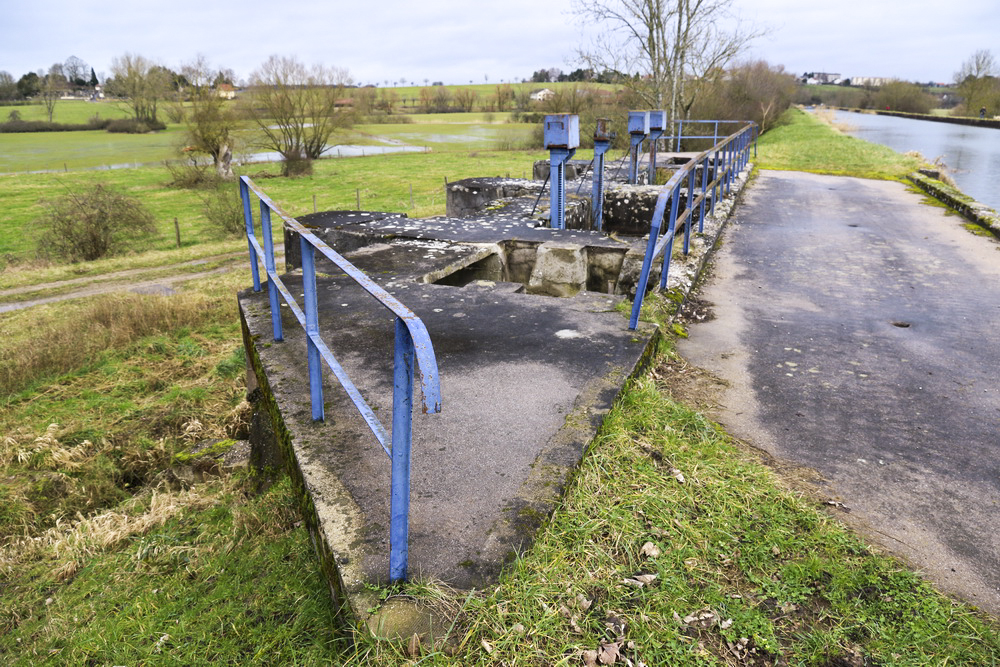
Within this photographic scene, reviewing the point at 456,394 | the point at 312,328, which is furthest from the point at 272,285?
the point at 456,394

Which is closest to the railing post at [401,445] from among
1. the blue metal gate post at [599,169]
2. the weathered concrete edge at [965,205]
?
the blue metal gate post at [599,169]

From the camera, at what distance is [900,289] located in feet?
18.0

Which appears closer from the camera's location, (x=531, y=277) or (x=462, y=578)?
(x=462, y=578)

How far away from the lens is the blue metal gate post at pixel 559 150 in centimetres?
651

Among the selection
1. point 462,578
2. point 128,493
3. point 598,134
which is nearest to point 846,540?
point 462,578

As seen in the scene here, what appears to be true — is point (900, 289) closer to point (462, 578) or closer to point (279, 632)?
point (462, 578)

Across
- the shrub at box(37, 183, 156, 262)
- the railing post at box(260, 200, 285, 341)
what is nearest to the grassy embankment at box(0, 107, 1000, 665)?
the railing post at box(260, 200, 285, 341)

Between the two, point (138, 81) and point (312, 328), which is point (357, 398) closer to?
point (312, 328)

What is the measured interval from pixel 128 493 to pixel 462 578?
12.2 ft

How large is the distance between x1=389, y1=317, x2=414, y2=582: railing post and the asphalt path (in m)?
1.70

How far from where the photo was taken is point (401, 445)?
1.74m

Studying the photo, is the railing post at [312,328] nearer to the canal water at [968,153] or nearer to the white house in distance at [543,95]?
the canal water at [968,153]

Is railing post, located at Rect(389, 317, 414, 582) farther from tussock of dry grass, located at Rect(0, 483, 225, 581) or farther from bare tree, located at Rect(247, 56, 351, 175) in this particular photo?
bare tree, located at Rect(247, 56, 351, 175)

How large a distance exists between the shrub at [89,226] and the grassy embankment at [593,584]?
14.4 meters
